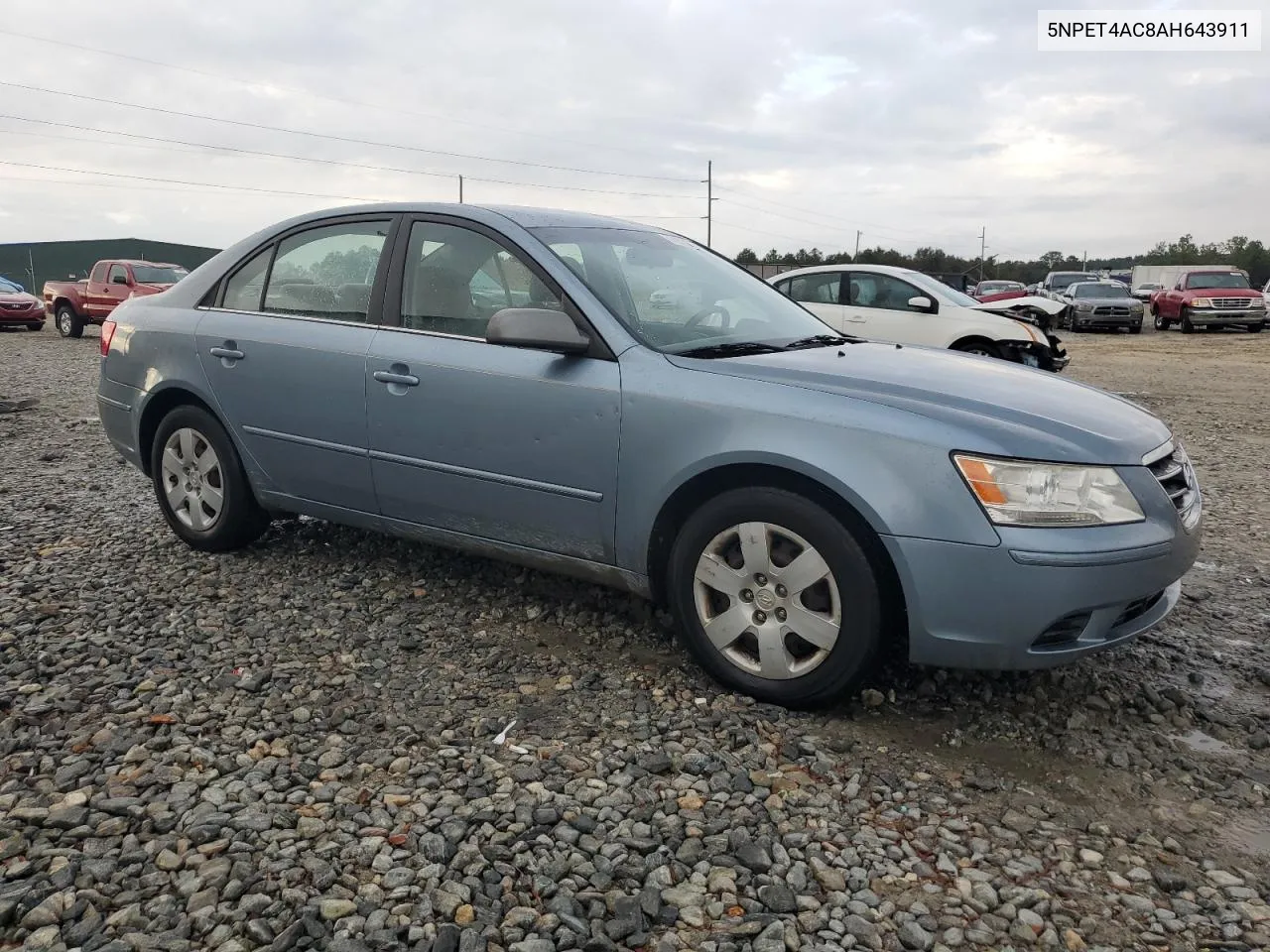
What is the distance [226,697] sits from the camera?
3.21 m

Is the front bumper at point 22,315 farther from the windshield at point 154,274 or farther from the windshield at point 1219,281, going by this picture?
the windshield at point 1219,281

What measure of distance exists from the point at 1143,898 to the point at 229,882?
210 cm

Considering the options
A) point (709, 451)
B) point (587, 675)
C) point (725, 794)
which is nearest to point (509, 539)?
point (587, 675)

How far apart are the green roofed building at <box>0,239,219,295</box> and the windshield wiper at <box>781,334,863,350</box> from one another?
40.4 m

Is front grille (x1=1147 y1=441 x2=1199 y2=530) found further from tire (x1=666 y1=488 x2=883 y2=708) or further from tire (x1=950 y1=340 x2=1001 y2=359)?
tire (x1=950 y1=340 x2=1001 y2=359)

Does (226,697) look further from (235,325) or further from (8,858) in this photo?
(235,325)

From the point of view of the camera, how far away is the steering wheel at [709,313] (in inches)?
148

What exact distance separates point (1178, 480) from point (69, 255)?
5140cm

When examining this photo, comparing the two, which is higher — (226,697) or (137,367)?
(137,367)

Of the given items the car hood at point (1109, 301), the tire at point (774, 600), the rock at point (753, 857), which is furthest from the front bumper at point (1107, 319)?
the rock at point (753, 857)

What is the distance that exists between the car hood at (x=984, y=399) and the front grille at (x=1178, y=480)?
58mm

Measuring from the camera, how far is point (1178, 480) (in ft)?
10.5

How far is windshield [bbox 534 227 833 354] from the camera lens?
3.62m

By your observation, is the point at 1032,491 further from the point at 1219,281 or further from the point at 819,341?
the point at 1219,281
